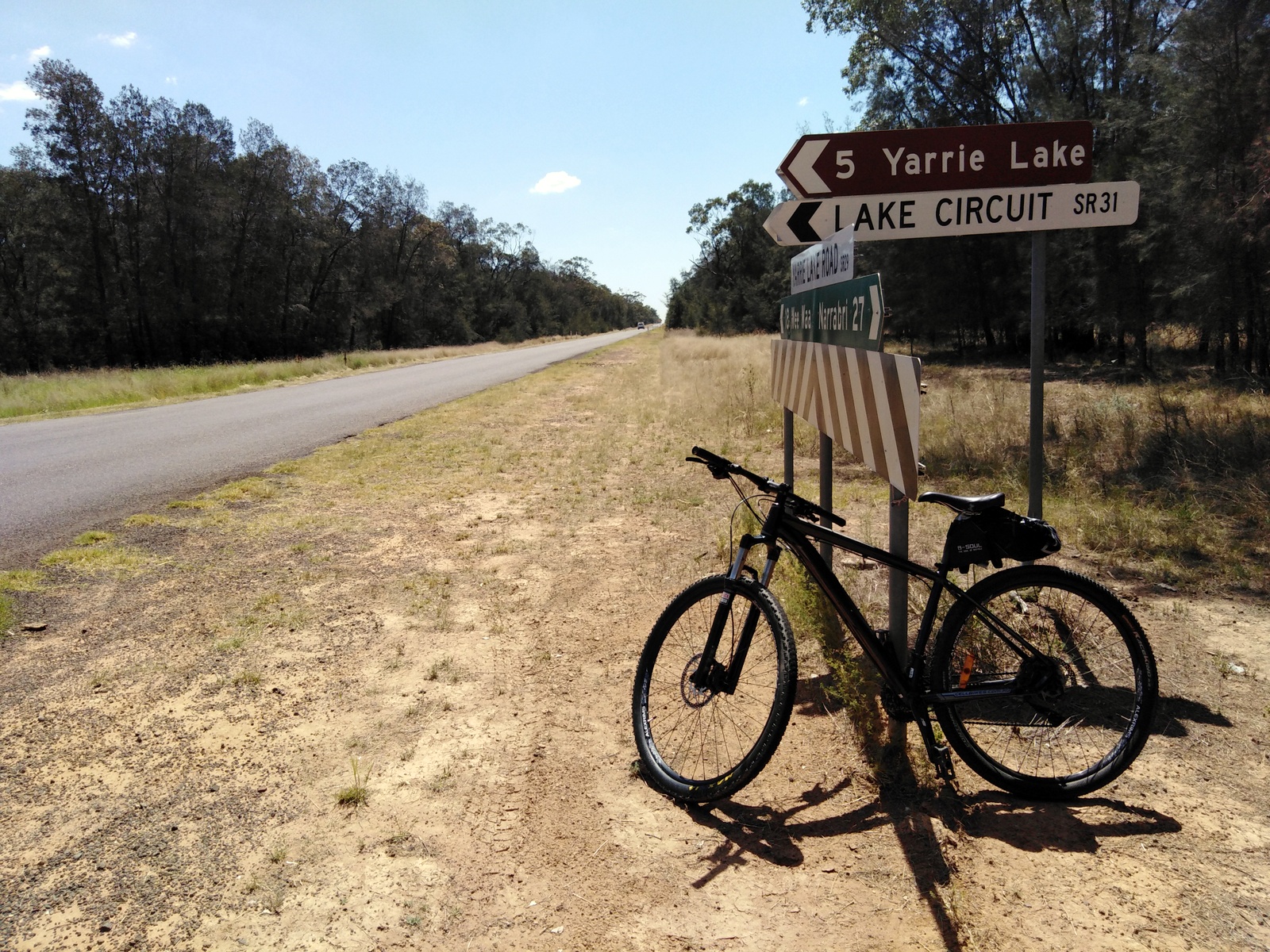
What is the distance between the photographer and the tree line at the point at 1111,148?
45.8ft

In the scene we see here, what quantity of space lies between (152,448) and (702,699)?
1054 centimetres

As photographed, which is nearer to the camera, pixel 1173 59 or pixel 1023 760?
pixel 1023 760

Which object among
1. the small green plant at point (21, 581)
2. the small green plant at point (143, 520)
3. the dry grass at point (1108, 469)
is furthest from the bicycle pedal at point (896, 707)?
the small green plant at point (143, 520)

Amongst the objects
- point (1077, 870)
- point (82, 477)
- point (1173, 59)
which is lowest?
point (1077, 870)

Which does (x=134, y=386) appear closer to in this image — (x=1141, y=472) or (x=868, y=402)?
(x=1141, y=472)

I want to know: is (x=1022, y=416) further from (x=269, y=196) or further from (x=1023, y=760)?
(x=269, y=196)

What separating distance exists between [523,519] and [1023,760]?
15.4ft

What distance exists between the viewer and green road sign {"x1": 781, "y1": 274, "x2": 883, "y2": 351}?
2830 millimetres

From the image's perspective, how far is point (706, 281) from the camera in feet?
272

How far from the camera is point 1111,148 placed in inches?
821

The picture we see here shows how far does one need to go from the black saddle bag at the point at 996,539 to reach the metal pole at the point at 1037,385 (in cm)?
157

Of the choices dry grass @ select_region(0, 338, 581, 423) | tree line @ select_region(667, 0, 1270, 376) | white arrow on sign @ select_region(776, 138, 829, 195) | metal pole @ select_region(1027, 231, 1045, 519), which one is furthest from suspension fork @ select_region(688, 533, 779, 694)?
dry grass @ select_region(0, 338, 581, 423)

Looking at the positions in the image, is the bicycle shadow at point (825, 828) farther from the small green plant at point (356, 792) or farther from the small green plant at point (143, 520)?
the small green plant at point (143, 520)

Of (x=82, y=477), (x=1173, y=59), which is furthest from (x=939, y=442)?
(x=1173, y=59)
